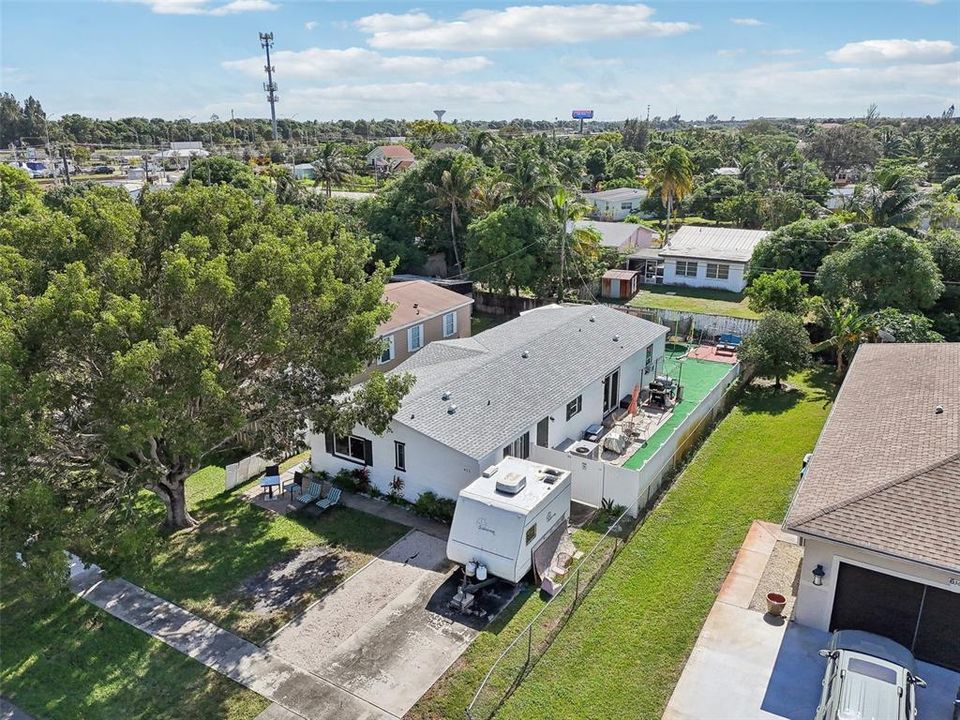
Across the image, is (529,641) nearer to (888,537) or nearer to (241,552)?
(888,537)

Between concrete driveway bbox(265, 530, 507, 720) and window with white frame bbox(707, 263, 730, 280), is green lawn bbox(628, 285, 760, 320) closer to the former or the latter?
window with white frame bbox(707, 263, 730, 280)

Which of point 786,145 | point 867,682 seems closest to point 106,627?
point 867,682

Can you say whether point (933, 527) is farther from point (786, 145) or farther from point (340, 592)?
point (786, 145)

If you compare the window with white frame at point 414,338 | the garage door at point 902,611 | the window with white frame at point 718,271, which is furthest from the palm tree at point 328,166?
the garage door at point 902,611

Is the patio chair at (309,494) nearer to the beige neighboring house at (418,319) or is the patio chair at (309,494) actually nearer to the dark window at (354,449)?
the dark window at (354,449)

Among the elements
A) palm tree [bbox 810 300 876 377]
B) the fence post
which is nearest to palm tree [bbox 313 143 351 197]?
palm tree [bbox 810 300 876 377]

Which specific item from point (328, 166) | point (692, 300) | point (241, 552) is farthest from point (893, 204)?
point (328, 166)
